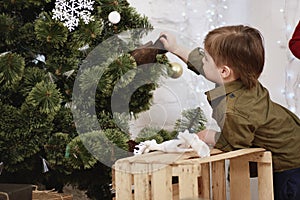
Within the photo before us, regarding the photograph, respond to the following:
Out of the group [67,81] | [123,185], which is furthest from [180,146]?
[67,81]

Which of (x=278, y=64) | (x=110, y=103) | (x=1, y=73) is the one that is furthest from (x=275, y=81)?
(x=1, y=73)

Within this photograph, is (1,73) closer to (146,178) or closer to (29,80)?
(29,80)

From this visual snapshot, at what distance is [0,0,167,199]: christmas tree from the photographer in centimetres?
168

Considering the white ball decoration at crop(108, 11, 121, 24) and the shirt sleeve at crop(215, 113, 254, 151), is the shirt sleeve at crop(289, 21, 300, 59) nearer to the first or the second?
the shirt sleeve at crop(215, 113, 254, 151)

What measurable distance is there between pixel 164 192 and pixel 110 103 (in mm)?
442

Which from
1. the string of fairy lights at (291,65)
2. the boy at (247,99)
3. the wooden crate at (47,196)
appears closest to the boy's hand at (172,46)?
the boy at (247,99)

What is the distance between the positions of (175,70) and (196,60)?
0.09m

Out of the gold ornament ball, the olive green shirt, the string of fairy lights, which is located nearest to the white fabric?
the olive green shirt

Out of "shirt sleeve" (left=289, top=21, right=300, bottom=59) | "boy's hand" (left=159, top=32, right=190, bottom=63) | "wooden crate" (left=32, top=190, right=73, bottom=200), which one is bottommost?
"wooden crate" (left=32, top=190, right=73, bottom=200)

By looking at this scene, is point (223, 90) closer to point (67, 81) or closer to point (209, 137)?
point (209, 137)

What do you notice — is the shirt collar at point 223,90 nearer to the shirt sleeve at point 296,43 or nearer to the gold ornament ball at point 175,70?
the gold ornament ball at point 175,70

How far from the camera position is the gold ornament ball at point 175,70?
5.71 ft

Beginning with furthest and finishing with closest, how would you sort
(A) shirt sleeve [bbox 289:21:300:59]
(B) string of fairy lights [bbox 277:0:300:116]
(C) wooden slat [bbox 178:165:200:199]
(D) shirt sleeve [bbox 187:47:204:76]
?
(B) string of fairy lights [bbox 277:0:300:116]
(A) shirt sleeve [bbox 289:21:300:59]
(D) shirt sleeve [bbox 187:47:204:76]
(C) wooden slat [bbox 178:165:200:199]

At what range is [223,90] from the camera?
1647 mm
